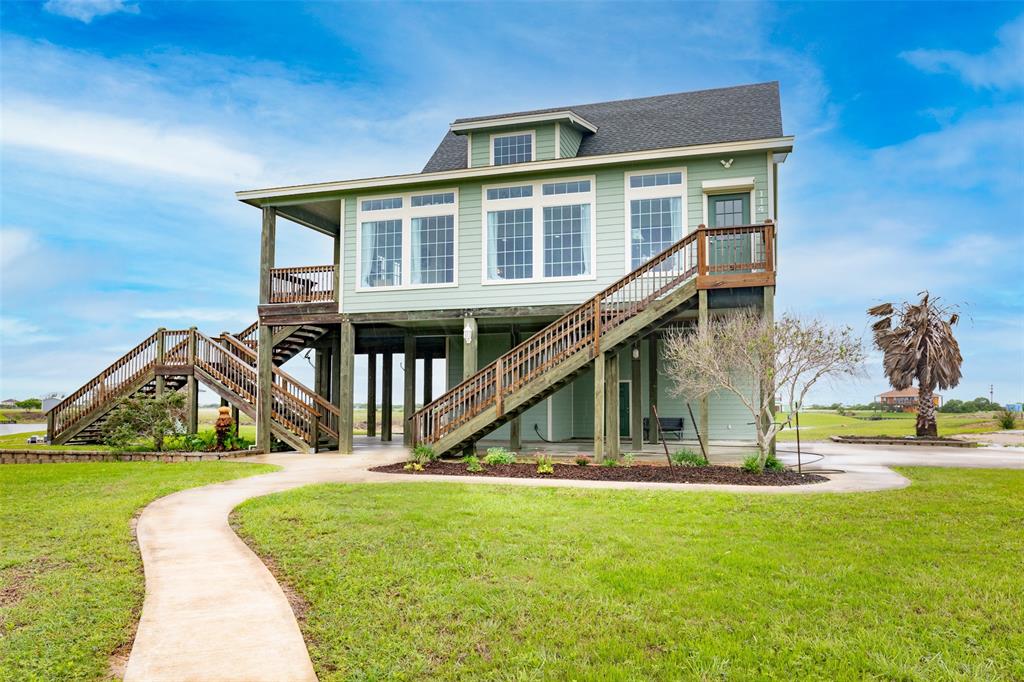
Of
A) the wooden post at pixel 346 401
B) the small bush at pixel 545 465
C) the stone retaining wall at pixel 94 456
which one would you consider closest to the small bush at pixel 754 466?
the small bush at pixel 545 465

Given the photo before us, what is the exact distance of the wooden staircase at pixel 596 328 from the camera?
1399 centimetres

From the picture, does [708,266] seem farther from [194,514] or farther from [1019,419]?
[1019,419]

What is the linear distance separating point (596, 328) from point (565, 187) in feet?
13.0

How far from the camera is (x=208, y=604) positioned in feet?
17.6

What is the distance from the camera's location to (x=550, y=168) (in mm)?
16219

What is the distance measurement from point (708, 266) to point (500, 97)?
1135 cm

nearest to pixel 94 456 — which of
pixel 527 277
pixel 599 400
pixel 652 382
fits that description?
pixel 527 277

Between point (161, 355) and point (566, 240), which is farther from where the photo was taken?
point (161, 355)

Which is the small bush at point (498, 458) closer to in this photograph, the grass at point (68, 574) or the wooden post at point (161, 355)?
the grass at point (68, 574)

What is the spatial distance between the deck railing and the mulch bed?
A: 600cm

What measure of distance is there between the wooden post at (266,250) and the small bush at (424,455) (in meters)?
6.82

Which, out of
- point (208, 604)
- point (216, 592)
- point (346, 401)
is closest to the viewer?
point (208, 604)

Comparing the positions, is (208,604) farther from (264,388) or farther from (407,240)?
(264,388)

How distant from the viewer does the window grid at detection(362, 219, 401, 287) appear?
17.8m
